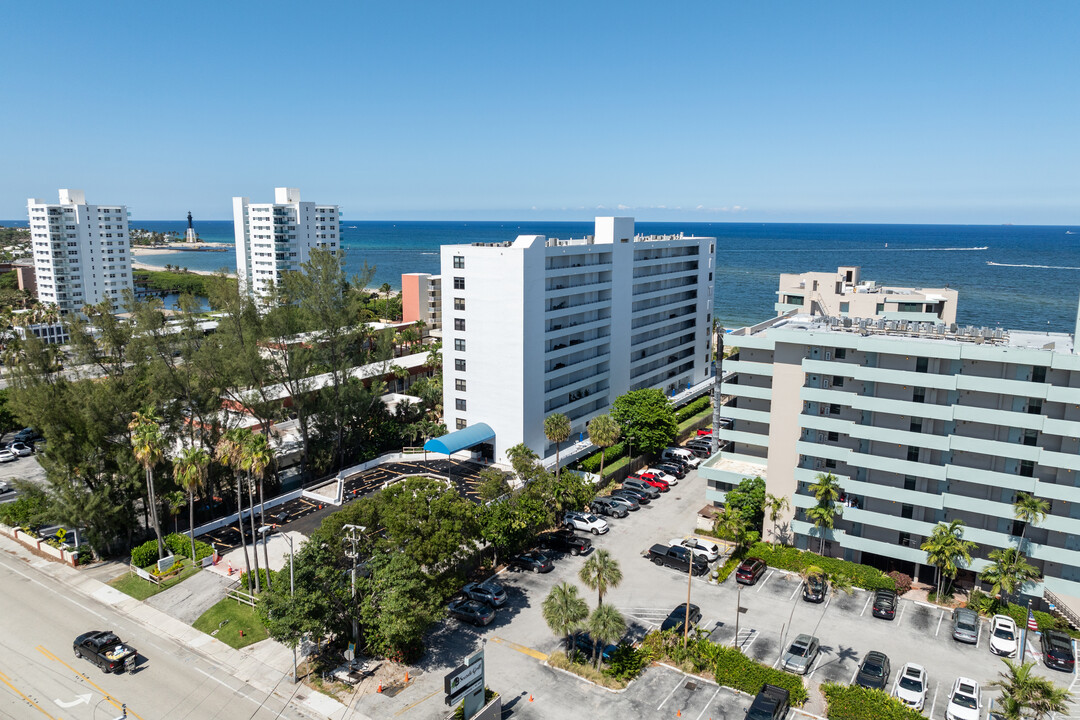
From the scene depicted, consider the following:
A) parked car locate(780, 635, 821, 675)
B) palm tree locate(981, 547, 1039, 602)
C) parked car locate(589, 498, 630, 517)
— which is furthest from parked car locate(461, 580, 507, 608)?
palm tree locate(981, 547, 1039, 602)

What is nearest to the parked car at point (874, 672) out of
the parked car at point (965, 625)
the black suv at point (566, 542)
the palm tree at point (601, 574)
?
the parked car at point (965, 625)

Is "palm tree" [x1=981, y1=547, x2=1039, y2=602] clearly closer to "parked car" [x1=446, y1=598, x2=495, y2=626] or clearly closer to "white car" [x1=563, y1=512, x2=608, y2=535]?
"white car" [x1=563, y1=512, x2=608, y2=535]

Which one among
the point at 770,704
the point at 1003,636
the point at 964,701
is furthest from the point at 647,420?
the point at 964,701

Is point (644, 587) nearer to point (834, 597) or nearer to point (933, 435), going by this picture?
point (834, 597)

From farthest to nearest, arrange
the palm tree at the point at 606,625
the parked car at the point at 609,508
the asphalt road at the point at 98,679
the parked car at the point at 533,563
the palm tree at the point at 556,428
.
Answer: the palm tree at the point at 556,428, the parked car at the point at 609,508, the parked car at the point at 533,563, the palm tree at the point at 606,625, the asphalt road at the point at 98,679

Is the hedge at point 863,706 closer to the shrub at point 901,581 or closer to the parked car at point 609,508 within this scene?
the shrub at point 901,581

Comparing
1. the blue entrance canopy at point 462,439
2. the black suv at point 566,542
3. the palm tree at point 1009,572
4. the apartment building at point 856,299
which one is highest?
the apartment building at point 856,299

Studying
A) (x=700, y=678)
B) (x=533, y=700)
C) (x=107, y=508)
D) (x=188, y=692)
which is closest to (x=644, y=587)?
(x=700, y=678)
